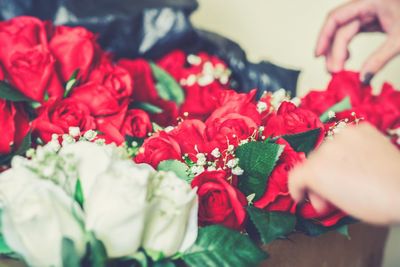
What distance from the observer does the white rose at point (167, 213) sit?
0.44m

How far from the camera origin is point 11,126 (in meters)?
0.66

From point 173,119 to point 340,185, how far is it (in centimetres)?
40

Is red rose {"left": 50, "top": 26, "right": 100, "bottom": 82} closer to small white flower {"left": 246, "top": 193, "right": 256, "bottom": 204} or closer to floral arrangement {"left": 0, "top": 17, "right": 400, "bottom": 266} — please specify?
floral arrangement {"left": 0, "top": 17, "right": 400, "bottom": 266}

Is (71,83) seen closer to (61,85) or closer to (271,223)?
(61,85)

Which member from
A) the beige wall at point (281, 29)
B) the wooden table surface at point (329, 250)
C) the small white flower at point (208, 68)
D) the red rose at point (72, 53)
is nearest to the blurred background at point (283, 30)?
the beige wall at point (281, 29)

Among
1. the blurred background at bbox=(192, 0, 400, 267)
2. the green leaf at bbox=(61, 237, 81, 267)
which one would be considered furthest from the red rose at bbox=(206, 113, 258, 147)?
the blurred background at bbox=(192, 0, 400, 267)

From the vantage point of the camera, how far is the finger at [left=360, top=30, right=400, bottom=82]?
0.78 metres

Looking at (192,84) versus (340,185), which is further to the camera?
(192,84)

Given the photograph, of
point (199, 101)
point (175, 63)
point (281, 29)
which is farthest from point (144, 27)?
point (281, 29)

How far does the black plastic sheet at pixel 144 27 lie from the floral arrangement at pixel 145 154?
46 millimetres

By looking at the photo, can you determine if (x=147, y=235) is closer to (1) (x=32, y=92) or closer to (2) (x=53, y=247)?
(2) (x=53, y=247)

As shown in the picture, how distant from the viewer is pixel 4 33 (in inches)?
27.6

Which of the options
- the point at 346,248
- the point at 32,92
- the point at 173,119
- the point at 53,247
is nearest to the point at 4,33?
the point at 32,92

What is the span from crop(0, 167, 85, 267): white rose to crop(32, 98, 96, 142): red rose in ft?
0.73
